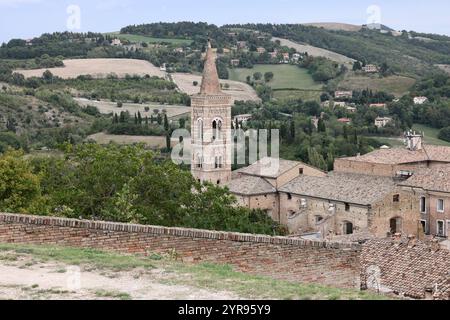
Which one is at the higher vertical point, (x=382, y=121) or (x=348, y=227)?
(x=348, y=227)

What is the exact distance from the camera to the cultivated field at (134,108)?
9700cm

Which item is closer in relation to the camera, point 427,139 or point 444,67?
point 427,139

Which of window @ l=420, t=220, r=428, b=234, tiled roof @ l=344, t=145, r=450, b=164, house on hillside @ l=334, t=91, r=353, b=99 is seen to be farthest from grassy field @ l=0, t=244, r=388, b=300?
house on hillside @ l=334, t=91, r=353, b=99

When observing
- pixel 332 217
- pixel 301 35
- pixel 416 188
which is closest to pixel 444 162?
pixel 416 188

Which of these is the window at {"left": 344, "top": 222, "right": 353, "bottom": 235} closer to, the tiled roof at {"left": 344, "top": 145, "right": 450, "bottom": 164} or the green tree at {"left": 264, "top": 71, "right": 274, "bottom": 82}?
the tiled roof at {"left": 344, "top": 145, "right": 450, "bottom": 164}

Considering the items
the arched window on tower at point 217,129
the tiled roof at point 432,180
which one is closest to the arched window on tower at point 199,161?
the arched window on tower at point 217,129

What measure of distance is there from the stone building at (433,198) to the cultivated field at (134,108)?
55.7 meters

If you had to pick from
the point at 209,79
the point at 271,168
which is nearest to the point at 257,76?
the point at 209,79

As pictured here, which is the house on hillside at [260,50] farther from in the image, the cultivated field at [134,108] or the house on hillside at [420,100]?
the cultivated field at [134,108]

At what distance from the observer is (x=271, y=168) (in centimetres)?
4797

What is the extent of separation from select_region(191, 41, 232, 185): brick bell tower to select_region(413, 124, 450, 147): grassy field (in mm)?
29227

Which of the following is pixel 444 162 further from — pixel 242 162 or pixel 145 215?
pixel 145 215

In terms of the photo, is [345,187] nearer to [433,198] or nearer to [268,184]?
[433,198]

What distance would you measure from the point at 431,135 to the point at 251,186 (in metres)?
43.8
